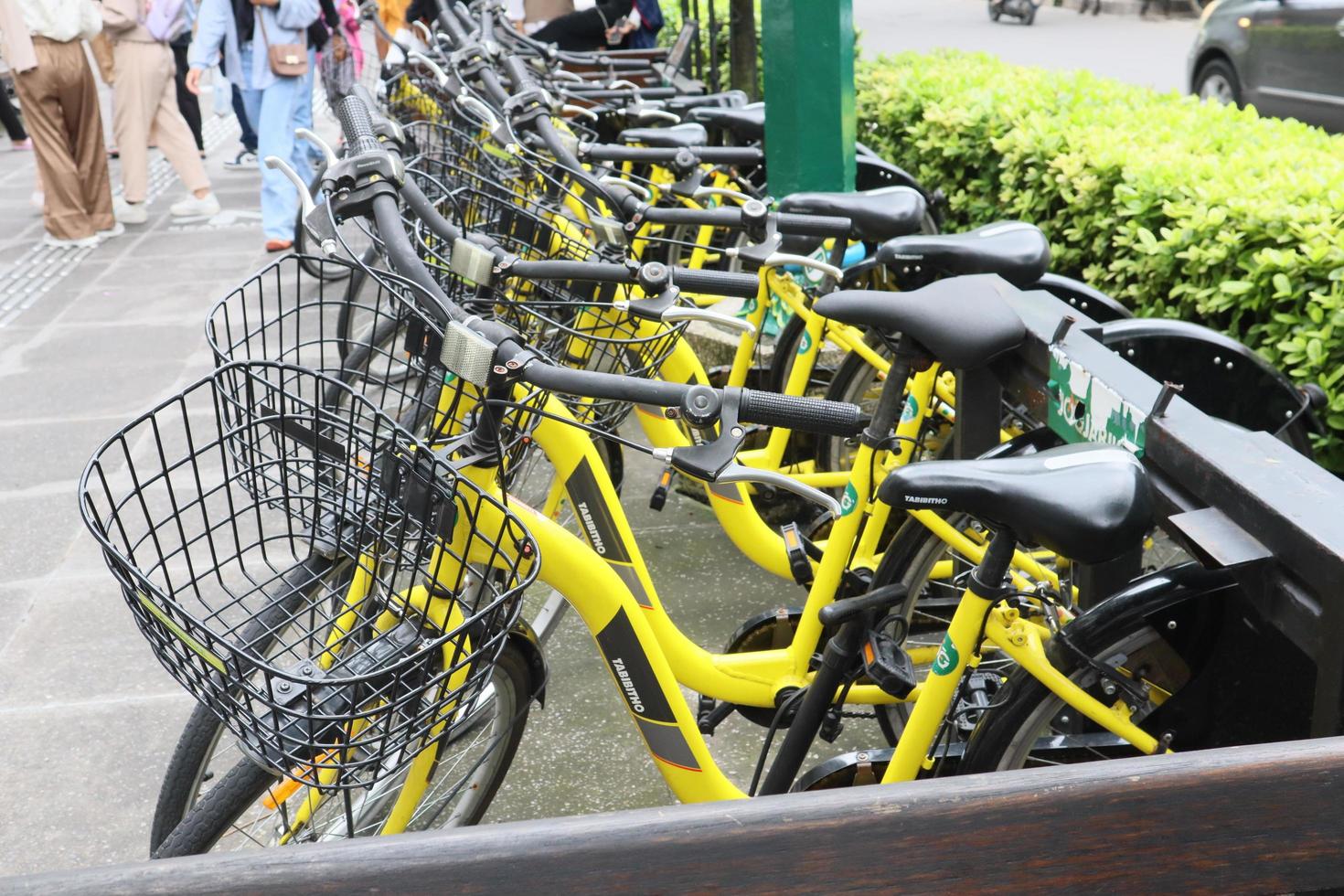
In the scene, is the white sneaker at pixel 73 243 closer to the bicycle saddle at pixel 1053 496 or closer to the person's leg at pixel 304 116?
the person's leg at pixel 304 116

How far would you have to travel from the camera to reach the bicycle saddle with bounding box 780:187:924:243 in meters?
3.20

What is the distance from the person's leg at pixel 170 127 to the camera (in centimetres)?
853

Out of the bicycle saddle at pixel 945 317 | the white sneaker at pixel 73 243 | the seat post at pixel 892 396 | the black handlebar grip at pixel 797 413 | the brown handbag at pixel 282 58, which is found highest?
the black handlebar grip at pixel 797 413

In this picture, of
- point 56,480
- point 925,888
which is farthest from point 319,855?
point 56,480

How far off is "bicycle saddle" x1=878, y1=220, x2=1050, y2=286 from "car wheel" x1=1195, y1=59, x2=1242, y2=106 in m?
7.76

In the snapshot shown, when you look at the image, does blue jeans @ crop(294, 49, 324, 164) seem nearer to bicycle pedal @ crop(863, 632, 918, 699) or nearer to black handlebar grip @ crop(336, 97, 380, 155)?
black handlebar grip @ crop(336, 97, 380, 155)

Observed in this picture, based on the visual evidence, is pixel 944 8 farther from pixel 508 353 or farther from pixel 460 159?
pixel 508 353

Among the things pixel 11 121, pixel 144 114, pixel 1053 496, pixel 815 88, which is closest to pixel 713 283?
pixel 1053 496

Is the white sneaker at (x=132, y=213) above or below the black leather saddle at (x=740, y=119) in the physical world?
below

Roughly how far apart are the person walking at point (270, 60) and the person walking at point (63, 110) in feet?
2.73

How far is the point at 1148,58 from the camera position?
50.5 feet

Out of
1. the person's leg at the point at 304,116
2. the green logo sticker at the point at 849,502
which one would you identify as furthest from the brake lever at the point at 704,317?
the person's leg at the point at 304,116

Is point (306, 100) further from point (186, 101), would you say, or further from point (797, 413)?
point (797, 413)

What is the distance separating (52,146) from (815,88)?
18.9 feet
